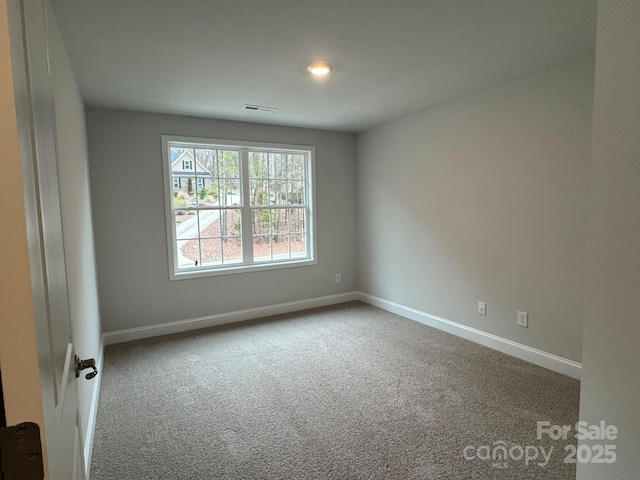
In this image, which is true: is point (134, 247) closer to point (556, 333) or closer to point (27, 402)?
point (27, 402)

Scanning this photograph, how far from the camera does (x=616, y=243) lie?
1204 millimetres

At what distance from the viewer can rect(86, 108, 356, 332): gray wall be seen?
3.61m

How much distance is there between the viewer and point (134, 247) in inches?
149

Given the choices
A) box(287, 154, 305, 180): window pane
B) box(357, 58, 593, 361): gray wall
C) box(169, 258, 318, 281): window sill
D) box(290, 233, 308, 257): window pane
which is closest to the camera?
box(357, 58, 593, 361): gray wall

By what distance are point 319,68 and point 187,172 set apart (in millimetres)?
2179

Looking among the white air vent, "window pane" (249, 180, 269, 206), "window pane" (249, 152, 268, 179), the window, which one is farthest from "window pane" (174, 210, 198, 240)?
the white air vent

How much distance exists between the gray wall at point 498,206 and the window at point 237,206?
45.4 inches

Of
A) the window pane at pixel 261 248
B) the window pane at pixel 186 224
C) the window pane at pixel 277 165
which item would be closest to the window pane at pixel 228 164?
the window pane at pixel 277 165

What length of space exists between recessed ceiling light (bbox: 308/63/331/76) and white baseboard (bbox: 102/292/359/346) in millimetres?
2891

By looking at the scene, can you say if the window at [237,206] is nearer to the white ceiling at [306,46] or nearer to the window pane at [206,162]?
the window pane at [206,162]

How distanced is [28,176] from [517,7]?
7.75 ft

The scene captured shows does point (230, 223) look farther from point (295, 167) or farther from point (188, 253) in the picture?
point (295, 167)

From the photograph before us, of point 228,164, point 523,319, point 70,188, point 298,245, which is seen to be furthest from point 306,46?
point 298,245

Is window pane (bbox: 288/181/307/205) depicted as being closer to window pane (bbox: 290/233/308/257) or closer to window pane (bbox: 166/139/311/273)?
window pane (bbox: 166/139/311/273)
